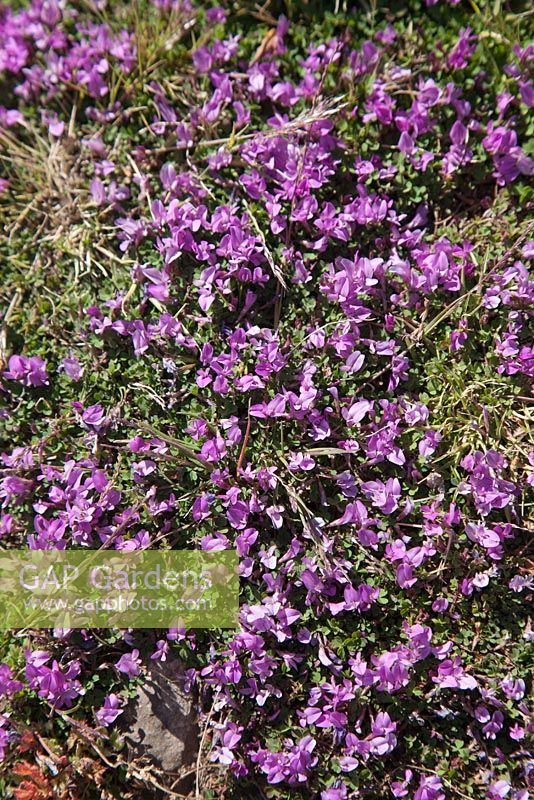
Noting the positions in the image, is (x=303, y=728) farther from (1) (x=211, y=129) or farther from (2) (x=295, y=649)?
(1) (x=211, y=129)

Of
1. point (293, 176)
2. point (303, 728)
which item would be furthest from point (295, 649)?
point (293, 176)

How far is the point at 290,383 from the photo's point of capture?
281 cm

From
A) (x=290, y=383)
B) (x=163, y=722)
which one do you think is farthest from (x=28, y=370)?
(x=163, y=722)

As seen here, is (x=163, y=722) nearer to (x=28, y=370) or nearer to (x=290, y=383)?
(x=290, y=383)

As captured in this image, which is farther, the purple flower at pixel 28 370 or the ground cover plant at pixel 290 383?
the purple flower at pixel 28 370

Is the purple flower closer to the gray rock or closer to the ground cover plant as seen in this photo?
the ground cover plant

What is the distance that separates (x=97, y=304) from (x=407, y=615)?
1.86 m

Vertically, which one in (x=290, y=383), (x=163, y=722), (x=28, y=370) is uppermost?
(x=28, y=370)

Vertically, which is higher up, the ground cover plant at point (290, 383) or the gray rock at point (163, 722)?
the ground cover plant at point (290, 383)

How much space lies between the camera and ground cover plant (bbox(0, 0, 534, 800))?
2.59m

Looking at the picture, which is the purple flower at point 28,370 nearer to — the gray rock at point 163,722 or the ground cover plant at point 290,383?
the ground cover plant at point 290,383

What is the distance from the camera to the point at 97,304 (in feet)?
10.2

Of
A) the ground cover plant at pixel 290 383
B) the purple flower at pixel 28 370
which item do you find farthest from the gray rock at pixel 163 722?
the purple flower at pixel 28 370

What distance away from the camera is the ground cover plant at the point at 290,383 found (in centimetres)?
259
